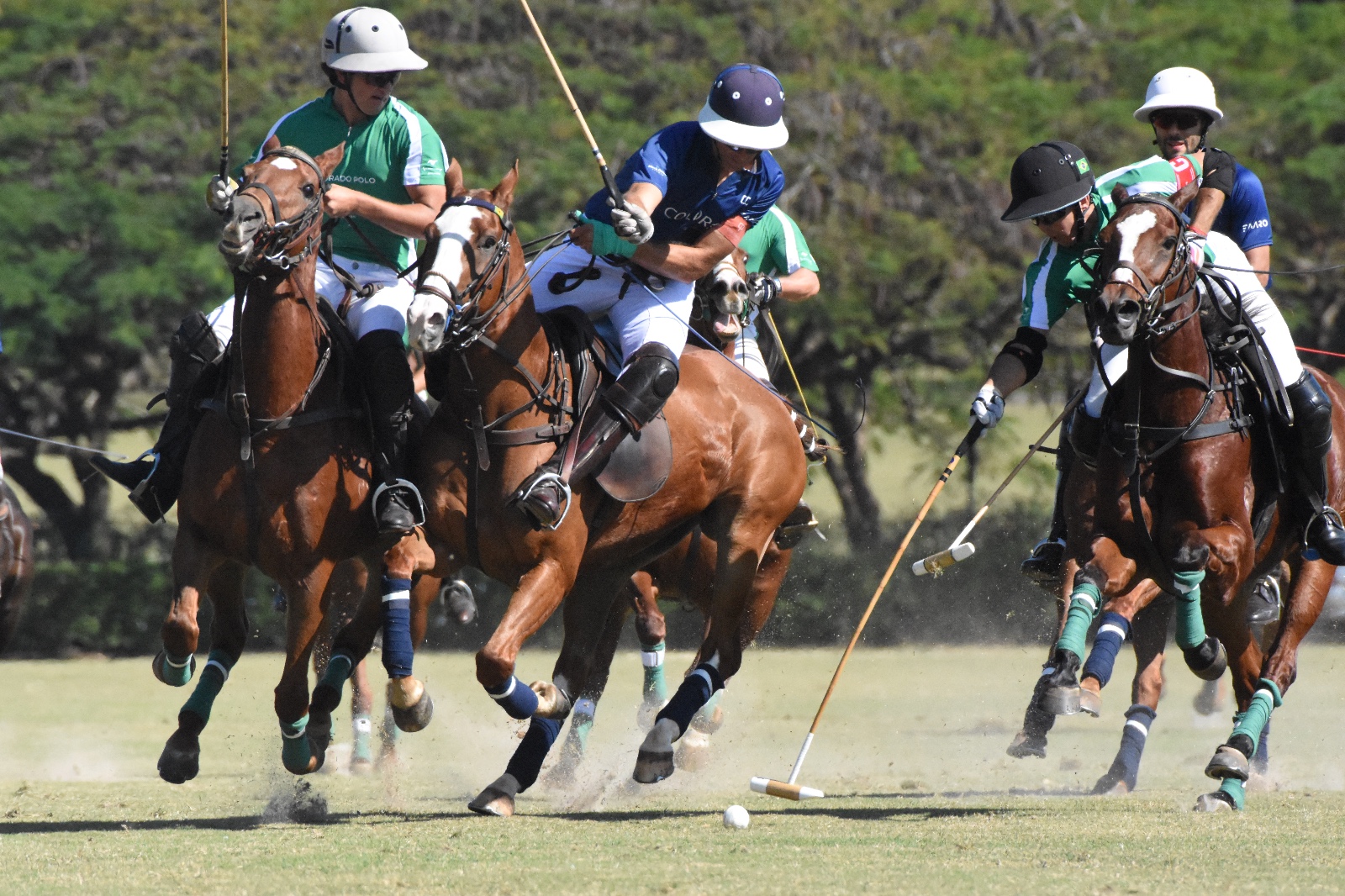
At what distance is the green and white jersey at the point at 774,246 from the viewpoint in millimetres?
9586

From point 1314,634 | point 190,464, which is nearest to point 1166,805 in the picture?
point 190,464

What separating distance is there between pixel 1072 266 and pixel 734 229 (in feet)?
4.72

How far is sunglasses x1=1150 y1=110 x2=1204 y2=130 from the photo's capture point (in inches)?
337

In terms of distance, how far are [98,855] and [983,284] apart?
1363 centimetres

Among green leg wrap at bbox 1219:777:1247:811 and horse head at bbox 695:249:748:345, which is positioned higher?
horse head at bbox 695:249:748:345

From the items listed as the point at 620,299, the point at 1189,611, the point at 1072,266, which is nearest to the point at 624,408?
the point at 620,299

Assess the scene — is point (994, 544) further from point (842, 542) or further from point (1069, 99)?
point (1069, 99)

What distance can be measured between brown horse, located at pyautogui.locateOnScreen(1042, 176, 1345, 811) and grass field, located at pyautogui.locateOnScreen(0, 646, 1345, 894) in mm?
Result: 700

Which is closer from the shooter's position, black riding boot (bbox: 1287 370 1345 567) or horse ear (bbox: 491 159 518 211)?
horse ear (bbox: 491 159 518 211)

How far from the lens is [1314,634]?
17578 mm

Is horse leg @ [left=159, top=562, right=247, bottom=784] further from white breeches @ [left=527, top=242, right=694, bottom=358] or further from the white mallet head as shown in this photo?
the white mallet head

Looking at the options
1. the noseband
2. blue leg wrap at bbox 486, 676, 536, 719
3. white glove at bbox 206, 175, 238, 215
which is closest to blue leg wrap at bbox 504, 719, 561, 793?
blue leg wrap at bbox 486, 676, 536, 719

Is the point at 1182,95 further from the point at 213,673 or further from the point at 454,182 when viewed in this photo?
the point at 213,673

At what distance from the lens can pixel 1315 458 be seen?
7.51 m
